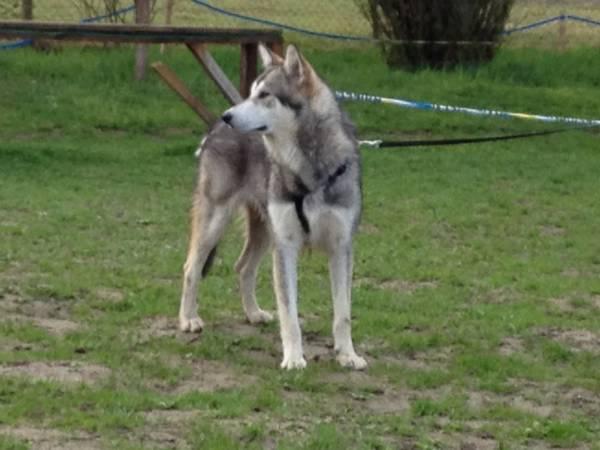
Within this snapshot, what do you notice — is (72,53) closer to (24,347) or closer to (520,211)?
(520,211)

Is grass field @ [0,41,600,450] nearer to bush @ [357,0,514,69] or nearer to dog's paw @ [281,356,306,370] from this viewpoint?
dog's paw @ [281,356,306,370]

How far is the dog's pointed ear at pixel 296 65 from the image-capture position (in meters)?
7.31

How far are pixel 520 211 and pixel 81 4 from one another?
10.1 metres

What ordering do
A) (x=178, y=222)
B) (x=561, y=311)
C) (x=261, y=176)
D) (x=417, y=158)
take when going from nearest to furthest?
(x=261, y=176)
(x=561, y=311)
(x=178, y=222)
(x=417, y=158)

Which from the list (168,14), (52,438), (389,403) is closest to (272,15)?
(168,14)

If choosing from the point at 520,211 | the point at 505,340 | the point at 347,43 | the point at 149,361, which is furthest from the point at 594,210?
the point at 347,43

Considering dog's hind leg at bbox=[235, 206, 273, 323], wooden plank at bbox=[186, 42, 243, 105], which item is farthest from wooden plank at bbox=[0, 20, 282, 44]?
dog's hind leg at bbox=[235, 206, 273, 323]

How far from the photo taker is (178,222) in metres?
11.8

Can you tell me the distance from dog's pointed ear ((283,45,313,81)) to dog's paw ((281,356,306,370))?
142 centimetres

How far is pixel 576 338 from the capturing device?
27.3 ft

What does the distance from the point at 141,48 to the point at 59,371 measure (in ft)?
39.3

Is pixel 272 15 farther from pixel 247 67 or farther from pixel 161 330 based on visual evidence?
pixel 161 330

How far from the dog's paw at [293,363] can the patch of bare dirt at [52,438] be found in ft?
5.43

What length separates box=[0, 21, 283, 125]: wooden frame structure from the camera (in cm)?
1287
